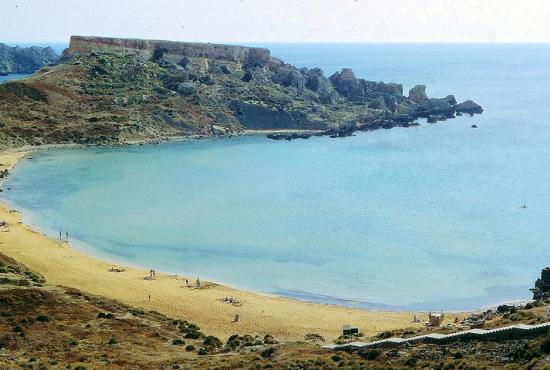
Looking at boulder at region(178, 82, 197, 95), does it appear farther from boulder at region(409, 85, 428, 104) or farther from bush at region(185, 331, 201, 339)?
bush at region(185, 331, 201, 339)

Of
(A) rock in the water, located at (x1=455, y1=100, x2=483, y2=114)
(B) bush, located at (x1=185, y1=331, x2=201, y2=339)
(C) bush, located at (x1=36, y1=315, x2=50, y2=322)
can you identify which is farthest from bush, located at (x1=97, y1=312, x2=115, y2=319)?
(A) rock in the water, located at (x1=455, y1=100, x2=483, y2=114)

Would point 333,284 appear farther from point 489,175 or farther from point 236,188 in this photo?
point 489,175

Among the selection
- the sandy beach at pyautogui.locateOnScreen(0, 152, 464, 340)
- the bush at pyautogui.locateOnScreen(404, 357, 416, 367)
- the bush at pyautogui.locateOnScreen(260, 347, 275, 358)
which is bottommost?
the sandy beach at pyautogui.locateOnScreen(0, 152, 464, 340)

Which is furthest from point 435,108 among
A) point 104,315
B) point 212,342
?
point 212,342

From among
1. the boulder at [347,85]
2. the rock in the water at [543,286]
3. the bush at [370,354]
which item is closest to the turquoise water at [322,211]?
the rock in the water at [543,286]

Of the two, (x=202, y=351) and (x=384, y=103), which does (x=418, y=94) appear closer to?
(x=384, y=103)

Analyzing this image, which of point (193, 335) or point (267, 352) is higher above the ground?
point (267, 352)

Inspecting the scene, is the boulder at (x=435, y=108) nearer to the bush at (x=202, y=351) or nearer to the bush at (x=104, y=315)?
the bush at (x=104, y=315)
